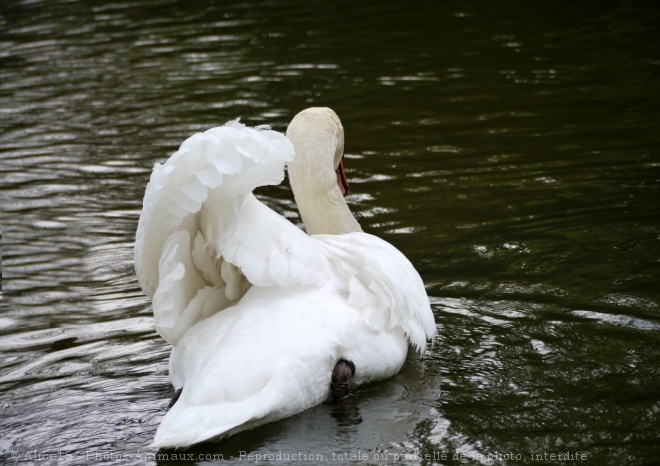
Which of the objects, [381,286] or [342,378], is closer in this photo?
[342,378]

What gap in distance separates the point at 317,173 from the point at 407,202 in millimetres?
2496

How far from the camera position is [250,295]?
533 centimetres

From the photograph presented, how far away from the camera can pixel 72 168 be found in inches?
407

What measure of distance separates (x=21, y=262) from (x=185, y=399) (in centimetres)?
373

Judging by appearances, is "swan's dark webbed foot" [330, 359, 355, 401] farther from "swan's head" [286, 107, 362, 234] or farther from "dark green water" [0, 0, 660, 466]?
"swan's head" [286, 107, 362, 234]

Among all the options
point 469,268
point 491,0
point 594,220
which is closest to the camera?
point 469,268

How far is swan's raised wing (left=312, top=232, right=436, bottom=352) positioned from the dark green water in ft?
1.01

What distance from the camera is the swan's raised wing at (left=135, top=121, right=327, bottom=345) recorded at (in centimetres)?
487

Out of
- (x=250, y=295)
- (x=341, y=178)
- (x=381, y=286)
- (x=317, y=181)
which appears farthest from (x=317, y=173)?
(x=250, y=295)

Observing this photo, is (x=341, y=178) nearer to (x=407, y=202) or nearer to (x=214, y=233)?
(x=407, y=202)

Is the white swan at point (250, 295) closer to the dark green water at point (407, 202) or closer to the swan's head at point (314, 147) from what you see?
the dark green water at point (407, 202)

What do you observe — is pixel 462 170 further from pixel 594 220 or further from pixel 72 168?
pixel 72 168

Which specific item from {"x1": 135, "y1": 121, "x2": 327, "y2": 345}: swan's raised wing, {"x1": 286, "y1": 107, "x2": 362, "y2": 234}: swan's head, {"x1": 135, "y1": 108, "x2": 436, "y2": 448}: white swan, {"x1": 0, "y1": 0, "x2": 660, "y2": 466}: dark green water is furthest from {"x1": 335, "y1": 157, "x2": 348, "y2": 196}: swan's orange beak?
{"x1": 135, "y1": 121, "x2": 327, "y2": 345}: swan's raised wing

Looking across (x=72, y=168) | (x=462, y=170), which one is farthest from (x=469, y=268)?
(x=72, y=168)
